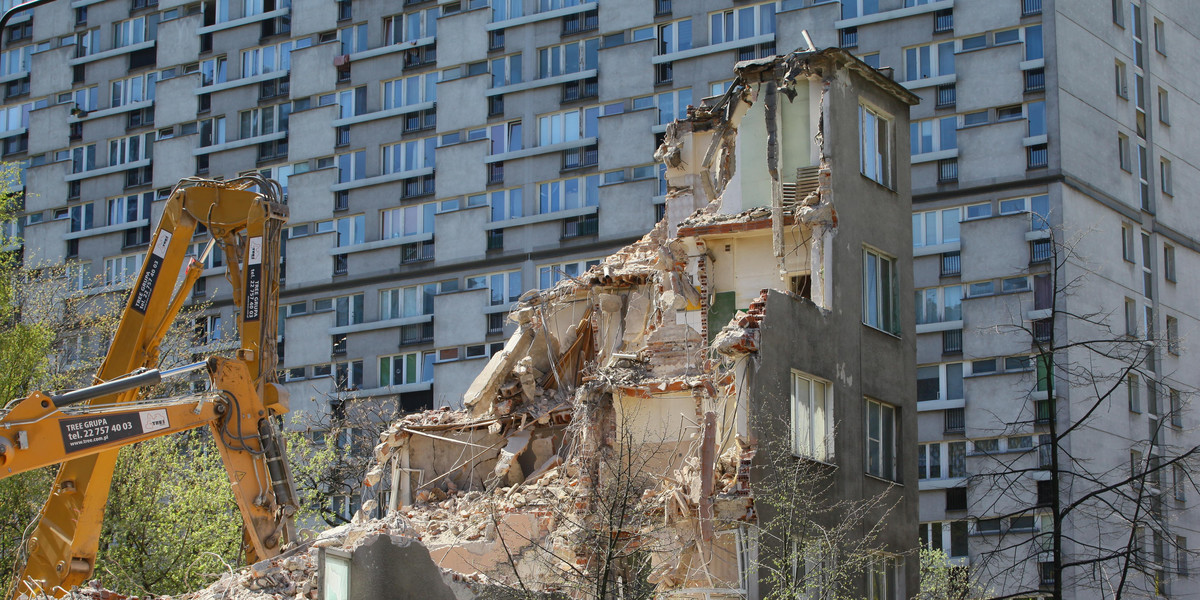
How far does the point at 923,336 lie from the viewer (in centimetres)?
4897

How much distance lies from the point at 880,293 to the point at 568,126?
33.0 m

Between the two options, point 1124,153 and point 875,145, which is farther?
point 1124,153

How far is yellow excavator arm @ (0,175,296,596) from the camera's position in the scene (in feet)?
69.6

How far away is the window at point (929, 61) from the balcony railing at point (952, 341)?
857cm

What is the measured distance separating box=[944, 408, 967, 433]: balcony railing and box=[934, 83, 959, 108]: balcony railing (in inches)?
392

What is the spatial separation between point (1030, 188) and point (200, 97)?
3528 centimetres

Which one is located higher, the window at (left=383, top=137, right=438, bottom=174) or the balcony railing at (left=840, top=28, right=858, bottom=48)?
the balcony railing at (left=840, top=28, right=858, bottom=48)

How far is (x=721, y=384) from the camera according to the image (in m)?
23.1

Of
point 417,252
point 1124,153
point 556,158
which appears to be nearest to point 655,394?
point 1124,153

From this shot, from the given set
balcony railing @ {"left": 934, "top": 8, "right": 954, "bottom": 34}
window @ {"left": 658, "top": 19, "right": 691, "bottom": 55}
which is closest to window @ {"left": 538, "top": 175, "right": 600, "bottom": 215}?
window @ {"left": 658, "top": 19, "right": 691, "bottom": 55}

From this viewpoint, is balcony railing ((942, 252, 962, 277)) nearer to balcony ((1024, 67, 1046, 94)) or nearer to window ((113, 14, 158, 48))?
balcony ((1024, 67, 1046, 94))

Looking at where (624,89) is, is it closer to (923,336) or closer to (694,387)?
(923,336)

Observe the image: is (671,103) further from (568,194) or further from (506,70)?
(506,70)

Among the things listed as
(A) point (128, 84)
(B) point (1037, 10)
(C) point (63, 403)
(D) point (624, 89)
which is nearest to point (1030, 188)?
(B) point (1037, 10)
